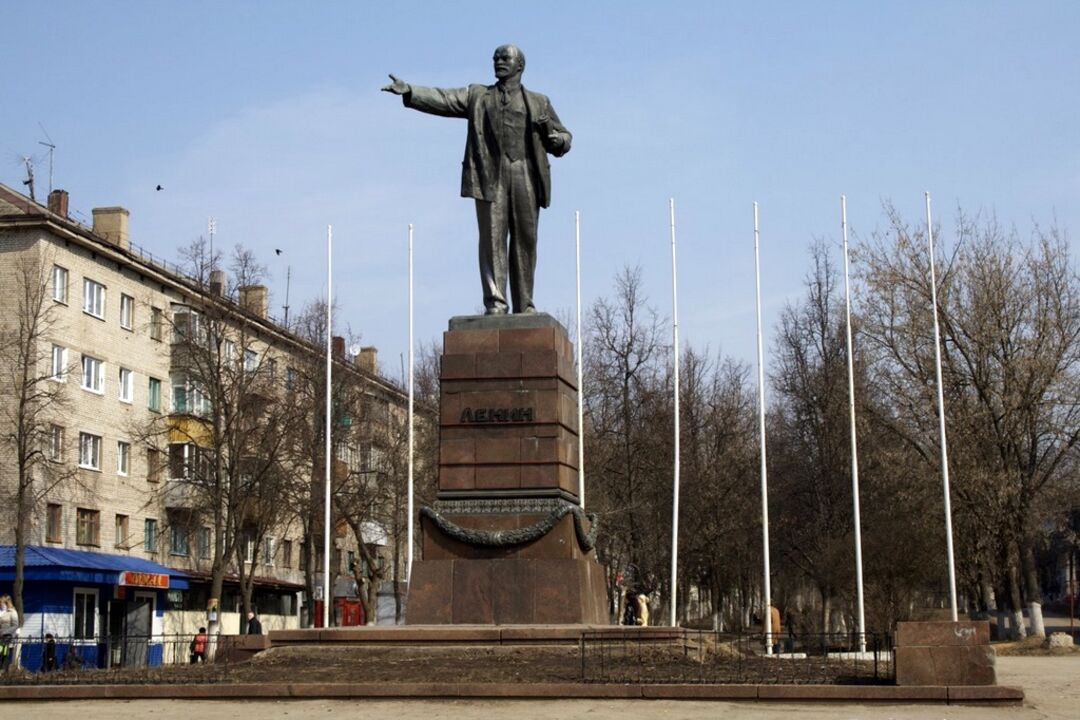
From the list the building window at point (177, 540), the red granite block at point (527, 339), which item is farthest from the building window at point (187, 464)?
the red granite block at point (527, 339)

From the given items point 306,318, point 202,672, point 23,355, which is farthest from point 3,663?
point 306,318

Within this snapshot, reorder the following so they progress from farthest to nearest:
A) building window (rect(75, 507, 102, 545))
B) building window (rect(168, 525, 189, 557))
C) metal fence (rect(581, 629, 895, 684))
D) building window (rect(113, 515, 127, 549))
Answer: building window (rect(168, 525, 189, 557)) → building window (rect(113, 515, 127, 549)) → building window (rect(75, 507, 102, 545)) → metal fence (rect(581, 629, 895, 684))

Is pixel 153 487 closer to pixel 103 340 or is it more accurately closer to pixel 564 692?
pixel 103 340

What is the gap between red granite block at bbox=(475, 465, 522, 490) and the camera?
18453mm

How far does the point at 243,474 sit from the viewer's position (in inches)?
1602

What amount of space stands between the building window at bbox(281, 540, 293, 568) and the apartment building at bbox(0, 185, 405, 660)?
6.29m

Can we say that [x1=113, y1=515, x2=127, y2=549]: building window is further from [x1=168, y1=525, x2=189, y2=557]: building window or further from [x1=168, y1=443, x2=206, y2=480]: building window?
[x1=168, y1=443, x2=206, y2=480]: building window

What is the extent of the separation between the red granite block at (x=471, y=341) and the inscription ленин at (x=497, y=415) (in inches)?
32.4

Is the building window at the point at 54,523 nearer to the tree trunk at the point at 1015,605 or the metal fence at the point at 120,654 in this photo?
the metal fence at the point at 120,654

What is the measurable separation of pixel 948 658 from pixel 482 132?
385 inches

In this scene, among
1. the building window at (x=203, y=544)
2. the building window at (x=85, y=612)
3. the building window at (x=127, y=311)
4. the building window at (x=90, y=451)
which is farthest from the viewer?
the building window at (x=203, y=544)

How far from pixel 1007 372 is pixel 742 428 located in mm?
14399

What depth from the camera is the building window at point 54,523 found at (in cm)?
→ 4153

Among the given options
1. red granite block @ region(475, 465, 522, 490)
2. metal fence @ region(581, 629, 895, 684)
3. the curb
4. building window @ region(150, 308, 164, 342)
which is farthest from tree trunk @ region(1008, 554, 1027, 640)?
building window @ region(150, 308, 164, 342)
